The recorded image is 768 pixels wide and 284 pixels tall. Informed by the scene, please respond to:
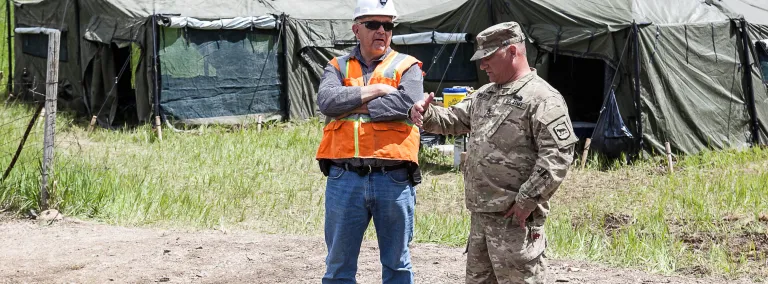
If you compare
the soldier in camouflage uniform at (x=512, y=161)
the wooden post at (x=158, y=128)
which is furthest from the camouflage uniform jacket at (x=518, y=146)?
the wooden post at (x=158, y=128)

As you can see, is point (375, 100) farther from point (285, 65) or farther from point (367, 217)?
point (285, 65)

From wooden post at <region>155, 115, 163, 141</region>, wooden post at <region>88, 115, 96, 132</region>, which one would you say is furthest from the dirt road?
wooden post at <region>88, 115, 96, 132</region>

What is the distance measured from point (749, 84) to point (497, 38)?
9304 mm

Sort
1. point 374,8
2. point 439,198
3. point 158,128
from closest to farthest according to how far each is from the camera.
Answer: point 374,8 → point 439,198 → point 158,128

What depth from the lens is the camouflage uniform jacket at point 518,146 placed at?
3.95m

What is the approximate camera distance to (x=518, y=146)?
4074 mm

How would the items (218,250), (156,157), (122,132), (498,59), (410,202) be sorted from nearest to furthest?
1. (498,59)
2. (410,202)
3. (218,250)
4. (156,157)
5. (122,132)

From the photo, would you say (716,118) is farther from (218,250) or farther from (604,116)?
(218,250)

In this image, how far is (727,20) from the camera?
40.4ft

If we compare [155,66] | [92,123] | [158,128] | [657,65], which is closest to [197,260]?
[657,65]

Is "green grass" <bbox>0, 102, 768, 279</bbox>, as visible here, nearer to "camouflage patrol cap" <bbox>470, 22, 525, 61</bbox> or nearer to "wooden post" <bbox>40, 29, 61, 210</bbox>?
"wooden post" <bbox>40, 29, 61, 210</bbox>

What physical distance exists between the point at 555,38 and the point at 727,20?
85.6 inches

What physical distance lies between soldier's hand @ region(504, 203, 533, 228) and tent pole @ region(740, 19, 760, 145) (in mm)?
9199

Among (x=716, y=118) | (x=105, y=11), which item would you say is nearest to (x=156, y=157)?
(x=105, y=11)
